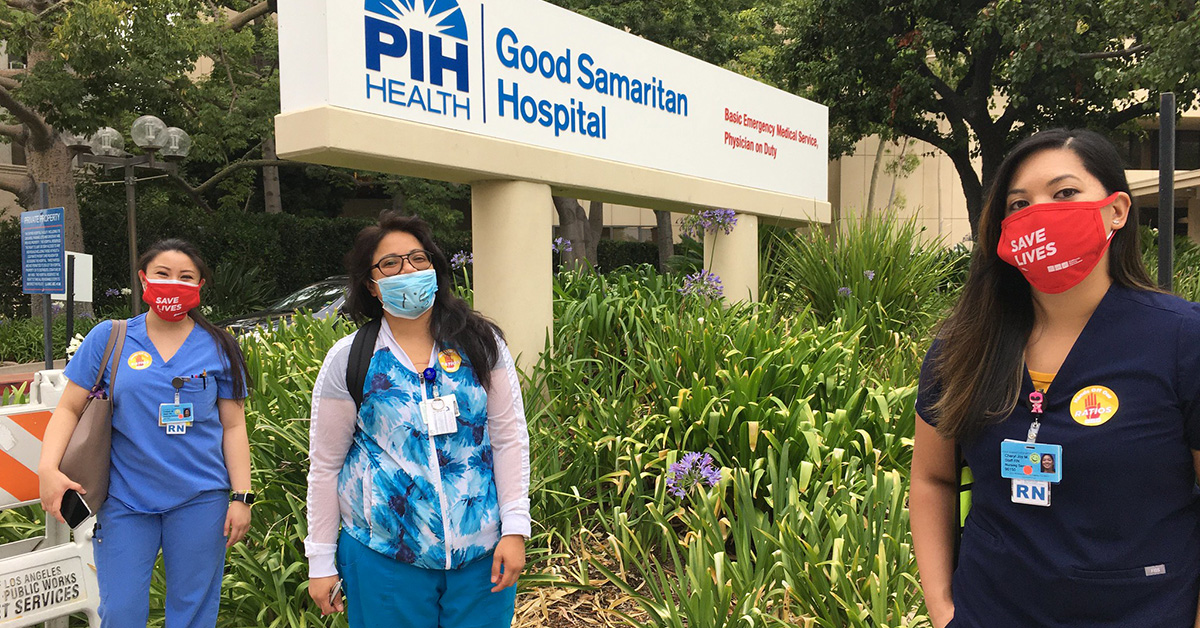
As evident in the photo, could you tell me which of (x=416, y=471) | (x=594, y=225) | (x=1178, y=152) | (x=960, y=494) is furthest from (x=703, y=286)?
(x=1178, y=152)

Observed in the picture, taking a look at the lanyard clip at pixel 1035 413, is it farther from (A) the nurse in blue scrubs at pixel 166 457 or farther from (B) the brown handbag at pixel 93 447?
(B) the brown handbag at pixel 93 447

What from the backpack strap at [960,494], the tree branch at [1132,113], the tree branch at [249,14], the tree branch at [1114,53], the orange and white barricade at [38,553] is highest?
the tree branch at [249,14]

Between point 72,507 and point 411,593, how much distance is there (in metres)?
1.46

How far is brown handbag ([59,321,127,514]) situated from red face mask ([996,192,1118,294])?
2.93m

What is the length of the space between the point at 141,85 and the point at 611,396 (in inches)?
499

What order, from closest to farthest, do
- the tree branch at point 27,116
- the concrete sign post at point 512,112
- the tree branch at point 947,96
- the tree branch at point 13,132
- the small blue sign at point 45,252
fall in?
the concrete sign post at point 512,112 < the small blue sign at point 45,252 < the tree branch at point 27,116 < the tree branch at point 13,132 < the tree branch at point 947,96

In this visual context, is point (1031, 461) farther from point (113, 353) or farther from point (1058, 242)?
point (113, 353)

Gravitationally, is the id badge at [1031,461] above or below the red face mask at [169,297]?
below

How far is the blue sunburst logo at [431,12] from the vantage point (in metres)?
4.46

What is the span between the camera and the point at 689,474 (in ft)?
12.6

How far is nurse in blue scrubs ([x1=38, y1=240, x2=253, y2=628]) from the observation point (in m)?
3.11

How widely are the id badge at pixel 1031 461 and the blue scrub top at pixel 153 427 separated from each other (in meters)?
2.71

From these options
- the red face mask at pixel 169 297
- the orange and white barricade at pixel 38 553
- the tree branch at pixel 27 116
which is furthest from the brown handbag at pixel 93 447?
the tree branch at pixel 27 116

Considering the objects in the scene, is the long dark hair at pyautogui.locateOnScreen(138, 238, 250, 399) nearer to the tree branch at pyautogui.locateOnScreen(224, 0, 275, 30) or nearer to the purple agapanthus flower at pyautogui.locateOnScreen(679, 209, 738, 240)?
the purple agapanthus flower at pyautogui.locateOnScreen(679, 209, 738, 240)
